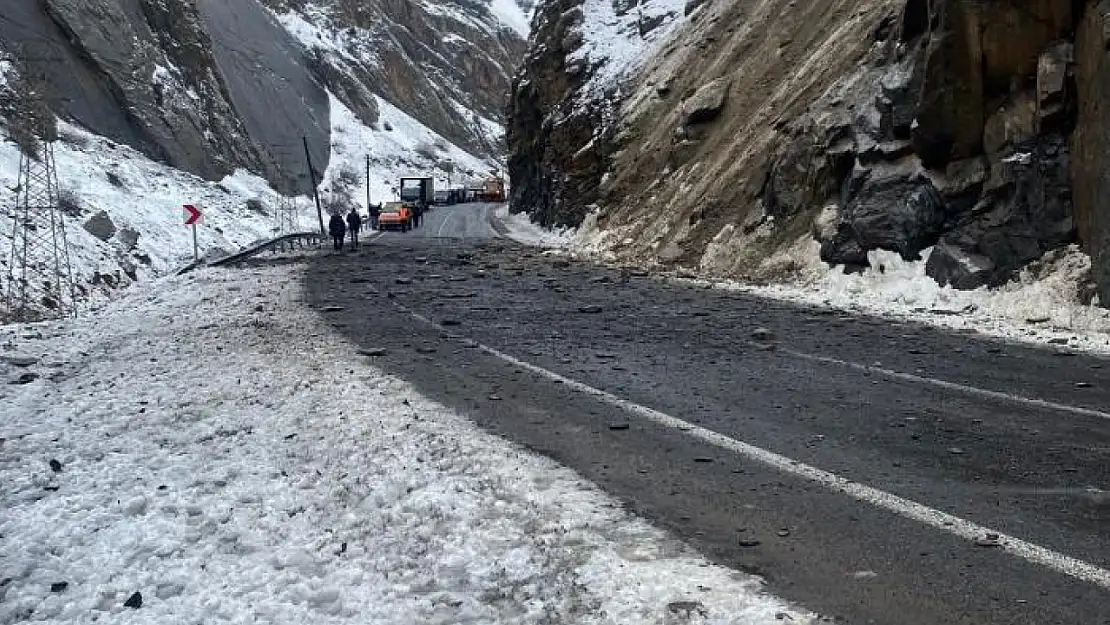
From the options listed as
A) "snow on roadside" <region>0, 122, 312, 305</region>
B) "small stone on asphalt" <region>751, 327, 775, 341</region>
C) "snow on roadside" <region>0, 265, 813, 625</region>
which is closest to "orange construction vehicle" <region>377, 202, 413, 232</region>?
"snow on roadside" <region>0, 122, 312, 305</region>

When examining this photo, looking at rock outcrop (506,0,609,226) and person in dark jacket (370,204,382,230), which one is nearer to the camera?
rock outcrop (506,0,609,226)

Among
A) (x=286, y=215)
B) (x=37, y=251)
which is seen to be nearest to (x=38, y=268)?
(x=37, y=251)

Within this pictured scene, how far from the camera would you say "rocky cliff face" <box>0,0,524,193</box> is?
43.6 metres

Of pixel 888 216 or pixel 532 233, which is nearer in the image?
pixel 888 216

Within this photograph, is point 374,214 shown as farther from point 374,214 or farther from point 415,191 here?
point 415,191

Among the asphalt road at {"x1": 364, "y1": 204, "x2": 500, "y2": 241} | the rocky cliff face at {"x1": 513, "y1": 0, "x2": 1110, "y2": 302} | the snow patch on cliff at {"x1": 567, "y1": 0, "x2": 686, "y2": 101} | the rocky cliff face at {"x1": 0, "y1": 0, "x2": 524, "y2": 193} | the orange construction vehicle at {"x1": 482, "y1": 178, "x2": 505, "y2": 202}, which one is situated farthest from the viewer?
the orange construction vehicle at {"x1": 482, "y1": 178, "x2": 505, "y2": 202}

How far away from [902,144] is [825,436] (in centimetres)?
1150

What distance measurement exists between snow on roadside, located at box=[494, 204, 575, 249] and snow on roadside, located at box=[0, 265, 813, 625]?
82.9 feet

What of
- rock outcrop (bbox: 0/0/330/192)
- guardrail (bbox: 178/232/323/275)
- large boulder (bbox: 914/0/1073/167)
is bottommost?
guardrail (bbox: 178/232/323/275)

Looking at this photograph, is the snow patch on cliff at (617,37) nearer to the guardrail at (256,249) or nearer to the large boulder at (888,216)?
the guardrail at (256,249)

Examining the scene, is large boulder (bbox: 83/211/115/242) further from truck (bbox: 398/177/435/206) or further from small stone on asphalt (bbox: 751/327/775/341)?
truck (bbox: 398/177/435/206)

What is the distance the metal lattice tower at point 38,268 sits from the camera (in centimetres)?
1711

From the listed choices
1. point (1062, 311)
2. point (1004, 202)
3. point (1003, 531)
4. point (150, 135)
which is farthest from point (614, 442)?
point (150, 135)

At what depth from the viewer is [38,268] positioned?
19.8 metres
